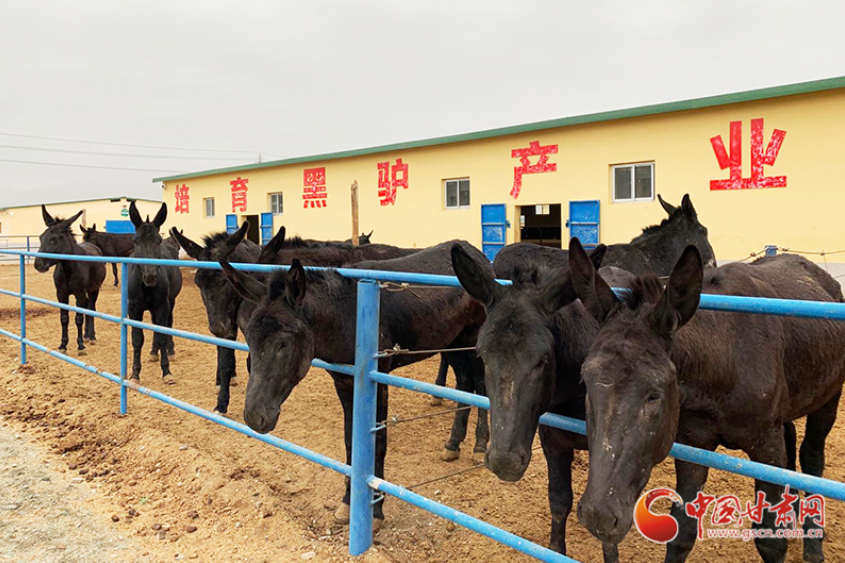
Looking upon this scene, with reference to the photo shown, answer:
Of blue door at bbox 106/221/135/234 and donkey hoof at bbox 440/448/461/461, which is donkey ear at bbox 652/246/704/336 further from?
blue door at bbox 106/221/135/234

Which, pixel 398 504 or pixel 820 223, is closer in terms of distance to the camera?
pixel 398 504

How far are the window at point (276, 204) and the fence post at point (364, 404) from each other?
18.8m

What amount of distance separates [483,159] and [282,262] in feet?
34.6

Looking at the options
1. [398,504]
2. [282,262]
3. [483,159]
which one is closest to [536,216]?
[483,159]

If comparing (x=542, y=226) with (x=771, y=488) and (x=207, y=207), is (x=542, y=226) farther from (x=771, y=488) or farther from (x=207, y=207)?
(x=207, y=207)

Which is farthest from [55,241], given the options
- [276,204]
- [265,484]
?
[276,204]

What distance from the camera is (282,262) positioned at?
5121mm

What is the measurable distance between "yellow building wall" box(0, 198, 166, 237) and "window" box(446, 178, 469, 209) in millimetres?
32453

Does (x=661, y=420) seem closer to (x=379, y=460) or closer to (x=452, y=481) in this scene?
(x=379, y=460)

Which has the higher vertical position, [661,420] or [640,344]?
[640,344]

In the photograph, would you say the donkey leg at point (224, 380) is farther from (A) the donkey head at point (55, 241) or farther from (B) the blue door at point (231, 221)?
(B) the blue door at point (231, 221)

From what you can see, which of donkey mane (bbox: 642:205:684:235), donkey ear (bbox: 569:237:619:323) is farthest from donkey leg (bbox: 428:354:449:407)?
donkey ear (bbox: 569:237:619:323)

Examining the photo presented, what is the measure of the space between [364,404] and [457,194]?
13.1 meters

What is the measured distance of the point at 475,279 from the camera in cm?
240
